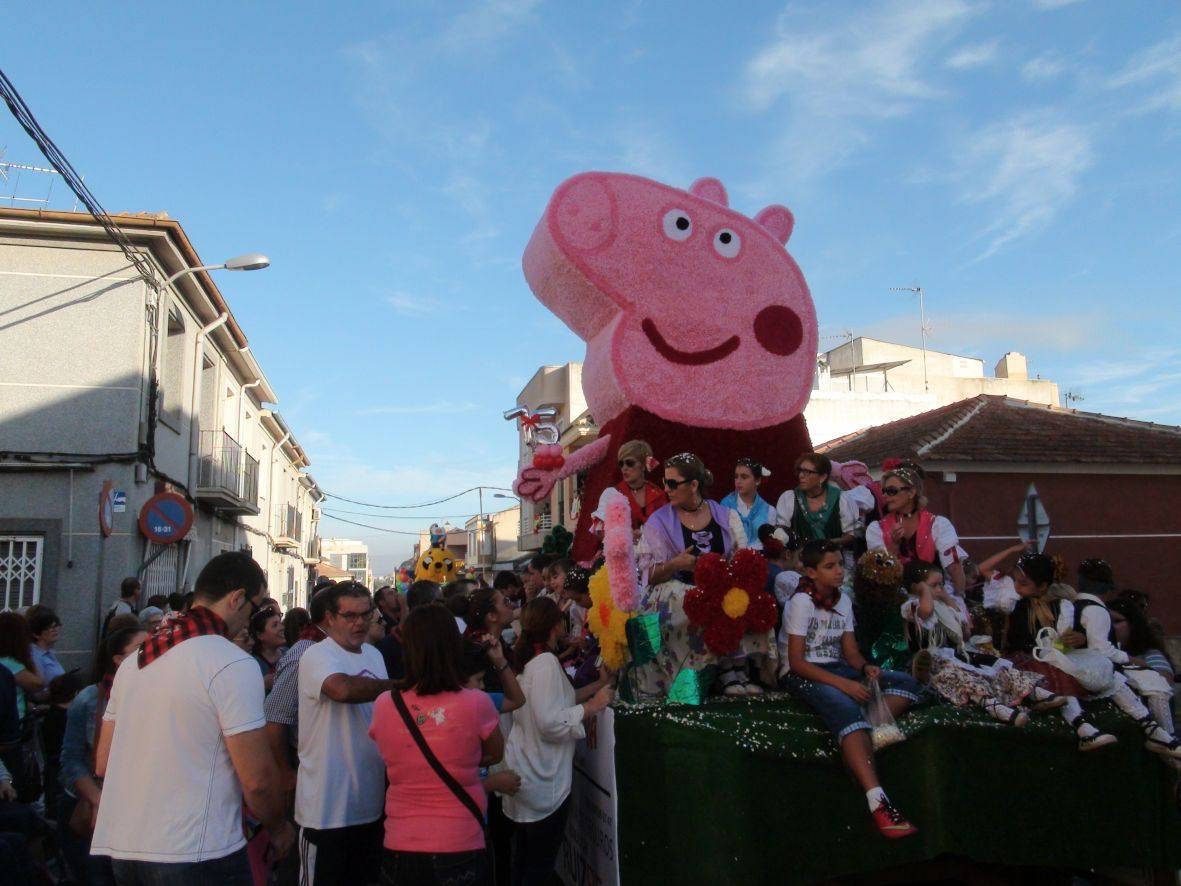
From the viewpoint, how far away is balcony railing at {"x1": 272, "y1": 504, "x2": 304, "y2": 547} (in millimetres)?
27344

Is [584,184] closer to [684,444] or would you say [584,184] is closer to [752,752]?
[684,444]

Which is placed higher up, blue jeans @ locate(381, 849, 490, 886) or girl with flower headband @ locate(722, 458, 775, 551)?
girl with flower headband @ locate(722, 458, 775, 551)

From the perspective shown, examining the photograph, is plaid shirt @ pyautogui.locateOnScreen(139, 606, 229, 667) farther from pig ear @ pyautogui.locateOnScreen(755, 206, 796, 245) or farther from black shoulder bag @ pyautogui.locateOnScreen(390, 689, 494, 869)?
pig ear @ pyautogui.locateOnScreen(755, 206, 796, 245)

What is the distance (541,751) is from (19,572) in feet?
34.9

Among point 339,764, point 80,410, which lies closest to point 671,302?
point 339,764

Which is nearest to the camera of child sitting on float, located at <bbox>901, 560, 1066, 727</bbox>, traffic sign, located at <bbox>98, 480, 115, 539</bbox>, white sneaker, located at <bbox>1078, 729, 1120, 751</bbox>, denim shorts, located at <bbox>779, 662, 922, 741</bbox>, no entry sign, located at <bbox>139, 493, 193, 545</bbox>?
denim shorts, located at <bbox>779, 662, 922, 741</bbox>

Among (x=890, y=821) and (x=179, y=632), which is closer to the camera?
(x=179, y=632)

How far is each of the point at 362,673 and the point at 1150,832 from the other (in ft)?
12.0

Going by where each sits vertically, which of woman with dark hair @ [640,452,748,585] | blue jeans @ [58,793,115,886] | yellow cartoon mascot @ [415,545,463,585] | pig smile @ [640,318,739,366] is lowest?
blue jeans @ [58,793,115,886]

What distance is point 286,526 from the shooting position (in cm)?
2838

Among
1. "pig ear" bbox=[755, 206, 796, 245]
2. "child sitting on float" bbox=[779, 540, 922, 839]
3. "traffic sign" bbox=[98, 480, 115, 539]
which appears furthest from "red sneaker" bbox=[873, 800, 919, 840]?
"traffic sign" bbox=[98, 480, 115, 539]

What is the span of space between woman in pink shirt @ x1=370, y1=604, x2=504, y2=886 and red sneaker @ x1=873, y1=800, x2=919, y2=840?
1605 millimetres

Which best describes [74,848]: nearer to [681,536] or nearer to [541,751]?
[541,751]

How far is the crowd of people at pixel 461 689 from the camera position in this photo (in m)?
2.71
